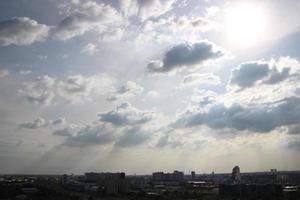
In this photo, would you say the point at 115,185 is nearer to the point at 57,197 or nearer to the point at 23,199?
the point at 57,197

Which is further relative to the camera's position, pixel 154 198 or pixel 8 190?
pixel 8 190

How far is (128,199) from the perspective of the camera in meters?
120

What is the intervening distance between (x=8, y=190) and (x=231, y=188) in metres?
68.6

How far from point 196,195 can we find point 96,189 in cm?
5170

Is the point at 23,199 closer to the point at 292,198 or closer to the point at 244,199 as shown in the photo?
the point at 244,199

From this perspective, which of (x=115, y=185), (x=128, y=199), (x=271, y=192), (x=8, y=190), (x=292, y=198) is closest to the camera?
(x=292, y=198)

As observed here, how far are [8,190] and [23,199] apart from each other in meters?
22.7

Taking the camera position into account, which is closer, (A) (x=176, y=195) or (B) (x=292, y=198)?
(B) (x=292, y=198)

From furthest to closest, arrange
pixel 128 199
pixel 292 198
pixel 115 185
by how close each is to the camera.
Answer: pixel 115 185
pixel 128 199
pixel 292 198

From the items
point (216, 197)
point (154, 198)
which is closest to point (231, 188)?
point (216, 197)

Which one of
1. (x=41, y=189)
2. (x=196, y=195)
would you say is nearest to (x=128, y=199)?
(x=196, y=195)

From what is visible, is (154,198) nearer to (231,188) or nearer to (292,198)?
(231,188)

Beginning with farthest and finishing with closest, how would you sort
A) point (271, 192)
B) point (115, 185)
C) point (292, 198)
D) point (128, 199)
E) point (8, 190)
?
point (115, 185) → point (8, 190) → point (128, 199) → point (271, 192) → point (292, 198)

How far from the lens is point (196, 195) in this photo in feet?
406
